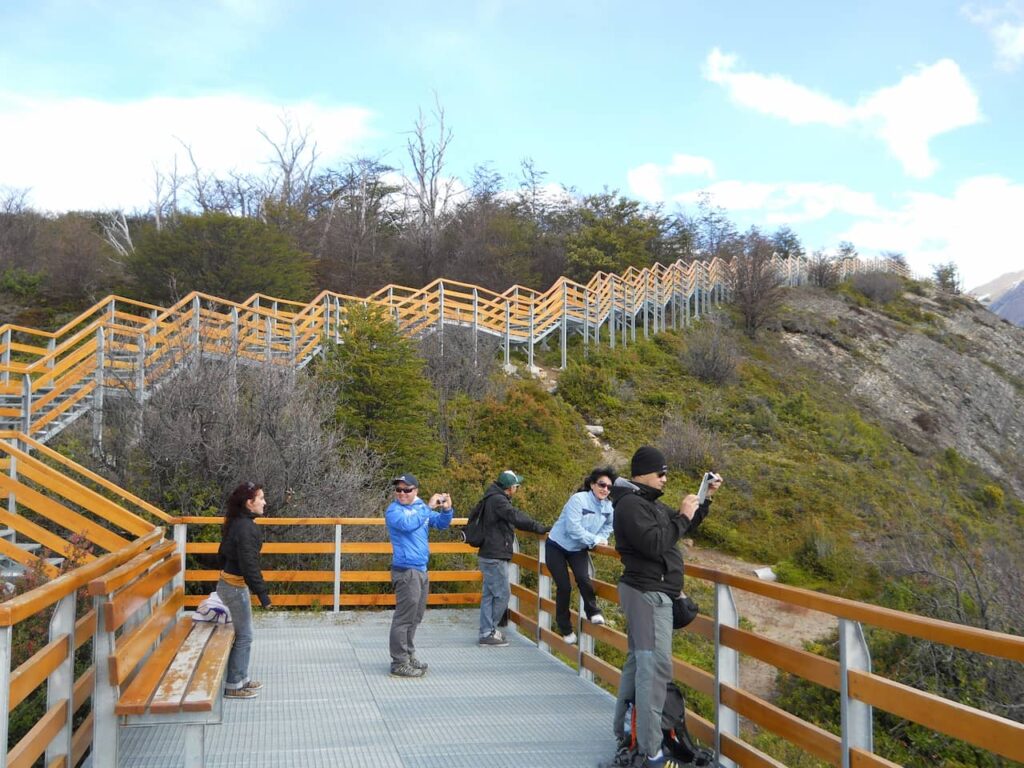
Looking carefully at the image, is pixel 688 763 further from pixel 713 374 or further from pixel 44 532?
pixel 713 374

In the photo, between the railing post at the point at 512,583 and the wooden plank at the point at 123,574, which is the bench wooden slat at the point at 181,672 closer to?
the wooden plank at the point at 123,574

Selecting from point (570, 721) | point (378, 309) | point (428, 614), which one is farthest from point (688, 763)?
point (378, 309)

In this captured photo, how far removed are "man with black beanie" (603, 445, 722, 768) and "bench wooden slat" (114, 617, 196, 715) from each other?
2.55m

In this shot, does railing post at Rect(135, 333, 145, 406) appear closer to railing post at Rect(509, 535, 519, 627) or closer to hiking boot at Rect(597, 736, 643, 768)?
railing post at Rect(509, 535, 519, 627)

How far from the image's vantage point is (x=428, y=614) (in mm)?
10531

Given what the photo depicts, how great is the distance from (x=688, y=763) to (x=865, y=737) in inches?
55.1

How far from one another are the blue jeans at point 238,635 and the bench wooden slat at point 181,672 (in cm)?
19

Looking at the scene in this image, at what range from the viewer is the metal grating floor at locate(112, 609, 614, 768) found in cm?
550

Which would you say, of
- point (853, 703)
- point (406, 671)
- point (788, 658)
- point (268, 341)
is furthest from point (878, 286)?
point (853, 703)

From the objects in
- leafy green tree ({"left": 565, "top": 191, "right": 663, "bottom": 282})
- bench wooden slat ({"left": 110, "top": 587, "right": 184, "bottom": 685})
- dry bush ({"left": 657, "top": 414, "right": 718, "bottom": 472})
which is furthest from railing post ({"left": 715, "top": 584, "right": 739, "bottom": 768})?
leafy green tree ({"left": 565, "top": 191, "right": 663, "bottom": 282})

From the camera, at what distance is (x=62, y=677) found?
4.29 m

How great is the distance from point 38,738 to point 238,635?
2955mm

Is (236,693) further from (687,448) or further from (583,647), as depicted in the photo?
(687,448)

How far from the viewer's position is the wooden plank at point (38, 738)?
140 inches
